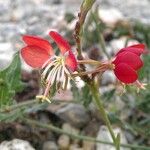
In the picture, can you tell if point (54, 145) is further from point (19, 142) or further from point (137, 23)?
point (137, 23)

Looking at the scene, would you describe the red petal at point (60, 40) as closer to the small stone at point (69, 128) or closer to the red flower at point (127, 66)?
the red flower at point (127, 66)

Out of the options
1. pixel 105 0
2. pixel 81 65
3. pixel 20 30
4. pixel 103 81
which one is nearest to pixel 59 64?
pixel 81 65

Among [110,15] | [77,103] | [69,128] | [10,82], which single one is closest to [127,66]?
[10,82]

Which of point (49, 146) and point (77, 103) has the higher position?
point (77, 103)

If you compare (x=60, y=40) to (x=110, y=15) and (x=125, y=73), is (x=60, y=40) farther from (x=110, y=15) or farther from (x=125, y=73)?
(x=110, y=15)

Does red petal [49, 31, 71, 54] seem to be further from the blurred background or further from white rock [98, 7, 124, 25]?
white rock [98, 7, 124, 25]

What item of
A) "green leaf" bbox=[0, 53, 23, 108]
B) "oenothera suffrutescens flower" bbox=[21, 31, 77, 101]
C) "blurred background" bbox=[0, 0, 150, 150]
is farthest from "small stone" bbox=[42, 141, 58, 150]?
Answer: "oenothera suffrutescens flower" bbox=[21, 31, 77, 101]
